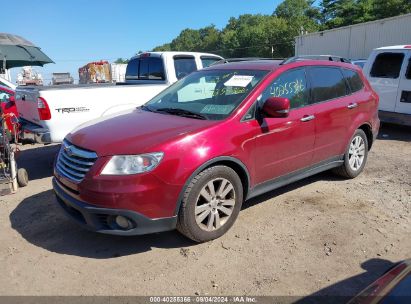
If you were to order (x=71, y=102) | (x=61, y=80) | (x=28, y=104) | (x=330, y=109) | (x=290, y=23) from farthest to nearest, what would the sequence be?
(x=290, y=23) < (x=61, y=80) < (x=28, y=104) < (x=71, y=102) < (x=330, y=109)

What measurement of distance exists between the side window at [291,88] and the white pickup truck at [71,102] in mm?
3117

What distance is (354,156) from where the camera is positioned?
558cm

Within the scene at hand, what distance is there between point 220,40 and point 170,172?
97793mm

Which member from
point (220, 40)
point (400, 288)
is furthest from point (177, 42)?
point (400, 288)

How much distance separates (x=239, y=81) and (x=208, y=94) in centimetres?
39

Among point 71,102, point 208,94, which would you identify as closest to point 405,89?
→ point 208,94

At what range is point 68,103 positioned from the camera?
5793 millimetres

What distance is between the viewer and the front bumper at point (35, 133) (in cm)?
564

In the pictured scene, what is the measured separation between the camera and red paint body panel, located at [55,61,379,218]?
3.35m

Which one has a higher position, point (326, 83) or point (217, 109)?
point (326, 83)

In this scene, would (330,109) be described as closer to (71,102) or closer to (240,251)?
(240,251)

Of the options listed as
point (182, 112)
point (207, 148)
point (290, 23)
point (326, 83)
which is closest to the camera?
point (207, 148)

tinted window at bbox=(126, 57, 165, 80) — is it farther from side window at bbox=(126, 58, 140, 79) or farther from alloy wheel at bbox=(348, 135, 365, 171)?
alloy wheel at bbox=(348, 135, 365, 171)

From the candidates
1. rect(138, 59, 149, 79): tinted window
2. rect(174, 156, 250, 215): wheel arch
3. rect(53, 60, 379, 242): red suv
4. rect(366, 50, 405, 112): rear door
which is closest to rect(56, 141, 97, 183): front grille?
rect(53, 60, 379, 242): red suv
